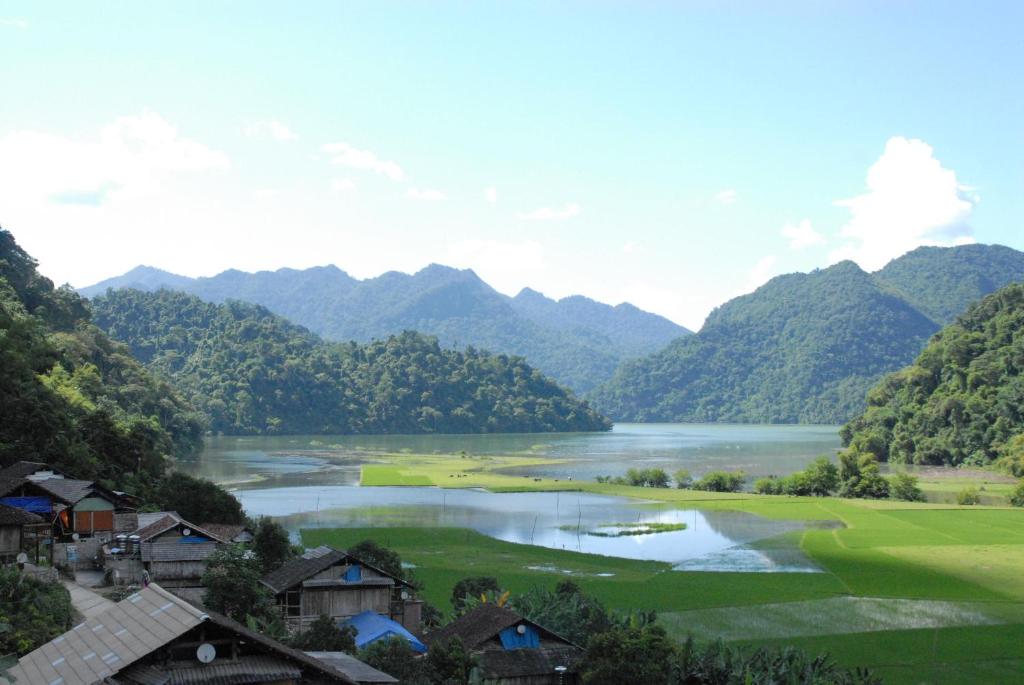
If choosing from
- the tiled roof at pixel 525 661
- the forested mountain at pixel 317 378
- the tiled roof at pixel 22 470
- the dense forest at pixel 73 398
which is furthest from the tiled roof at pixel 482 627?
the forested mountain at pixel 317 378

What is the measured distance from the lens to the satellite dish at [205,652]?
1046cm

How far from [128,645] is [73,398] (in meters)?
47.8

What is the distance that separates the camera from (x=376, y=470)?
262ft

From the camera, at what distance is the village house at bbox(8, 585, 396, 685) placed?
34.1 ft

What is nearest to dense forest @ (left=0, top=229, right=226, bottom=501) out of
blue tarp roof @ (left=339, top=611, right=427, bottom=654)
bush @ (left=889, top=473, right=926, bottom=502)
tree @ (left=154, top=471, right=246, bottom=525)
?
tree @ (left=154, top=471, right=246, bottom=525)

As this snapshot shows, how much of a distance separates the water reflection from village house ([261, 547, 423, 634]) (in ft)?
56.7

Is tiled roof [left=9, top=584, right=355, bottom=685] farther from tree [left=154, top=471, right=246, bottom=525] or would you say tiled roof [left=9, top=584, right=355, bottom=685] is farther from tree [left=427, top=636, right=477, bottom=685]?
tree [left=154, top=471, right=246, bottom=525]

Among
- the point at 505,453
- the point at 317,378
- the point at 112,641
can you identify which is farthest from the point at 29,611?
the point at 317,378

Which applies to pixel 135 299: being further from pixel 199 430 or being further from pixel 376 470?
pixel 376 470

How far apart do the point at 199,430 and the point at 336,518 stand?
5172 cm

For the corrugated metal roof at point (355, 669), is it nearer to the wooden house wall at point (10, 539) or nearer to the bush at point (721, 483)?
the wooden house wall at point (10, 539)

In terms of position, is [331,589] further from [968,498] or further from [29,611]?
[968,498]

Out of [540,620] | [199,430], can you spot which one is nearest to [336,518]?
[540,620]

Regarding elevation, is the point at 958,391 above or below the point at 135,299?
below
